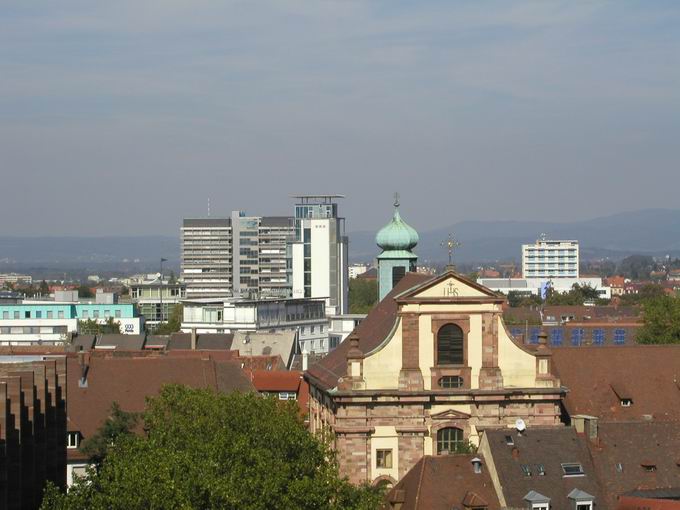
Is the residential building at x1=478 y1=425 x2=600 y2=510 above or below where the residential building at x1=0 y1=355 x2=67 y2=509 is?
below

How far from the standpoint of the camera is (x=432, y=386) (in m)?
79.2

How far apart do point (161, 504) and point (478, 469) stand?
16.3 meters

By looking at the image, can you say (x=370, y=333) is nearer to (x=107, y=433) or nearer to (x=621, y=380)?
(x=621, y=380)

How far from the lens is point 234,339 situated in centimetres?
16212

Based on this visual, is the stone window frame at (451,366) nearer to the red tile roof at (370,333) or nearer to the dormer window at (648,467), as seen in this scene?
the red tile roof at (370,333)

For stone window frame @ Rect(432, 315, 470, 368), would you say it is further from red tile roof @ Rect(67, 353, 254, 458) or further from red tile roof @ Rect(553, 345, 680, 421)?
red tile roof @ Rect(67, 353, 254, 458)

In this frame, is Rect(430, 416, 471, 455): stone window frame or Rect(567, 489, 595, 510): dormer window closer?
Rect(567, 489, 595, 510): dormer window

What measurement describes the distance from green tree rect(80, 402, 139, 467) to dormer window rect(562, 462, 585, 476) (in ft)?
64.8

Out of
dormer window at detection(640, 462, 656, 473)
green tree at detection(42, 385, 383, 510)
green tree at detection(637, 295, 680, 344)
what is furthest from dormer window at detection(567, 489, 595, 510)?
green tree at detection(637, 295, 680, 344)

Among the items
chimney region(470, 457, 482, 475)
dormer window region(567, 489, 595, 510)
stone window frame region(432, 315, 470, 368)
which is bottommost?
dormer window region(567, 489, 595, 510)

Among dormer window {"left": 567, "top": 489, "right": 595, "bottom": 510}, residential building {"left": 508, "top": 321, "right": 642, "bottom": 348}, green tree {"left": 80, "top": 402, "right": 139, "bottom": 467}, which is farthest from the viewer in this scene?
residential building {"left": 508, "top": 321, "right": 642, "bottom": 348}

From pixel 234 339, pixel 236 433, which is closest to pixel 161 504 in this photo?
pixel 236 433

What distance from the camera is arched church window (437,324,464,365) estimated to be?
3123 inches

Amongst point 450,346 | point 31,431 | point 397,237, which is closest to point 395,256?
point 397,237
